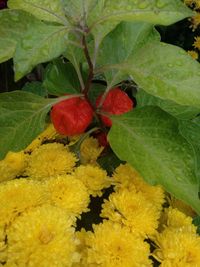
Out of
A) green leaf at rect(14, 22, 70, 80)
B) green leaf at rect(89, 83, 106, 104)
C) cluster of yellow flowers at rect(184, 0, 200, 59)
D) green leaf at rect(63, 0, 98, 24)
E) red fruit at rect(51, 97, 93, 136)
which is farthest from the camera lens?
cluster of yellow flowers at rect(184, 0, 200, 59)

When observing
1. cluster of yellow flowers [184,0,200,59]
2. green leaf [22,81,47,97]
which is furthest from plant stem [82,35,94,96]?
cluster of yellow flowers [184,0,200,59]

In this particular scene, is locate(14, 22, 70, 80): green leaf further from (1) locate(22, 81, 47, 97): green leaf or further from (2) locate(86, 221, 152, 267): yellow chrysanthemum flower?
(1) locate(22, 81, 47, 97): green leaf

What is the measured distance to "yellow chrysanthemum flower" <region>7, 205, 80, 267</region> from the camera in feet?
1.66

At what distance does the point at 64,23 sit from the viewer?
1.88ft

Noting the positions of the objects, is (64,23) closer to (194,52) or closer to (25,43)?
(25,43)

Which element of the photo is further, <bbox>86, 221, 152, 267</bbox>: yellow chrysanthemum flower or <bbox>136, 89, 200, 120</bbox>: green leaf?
<bbox>136, 89, 200, 120</bbox>: green leaf

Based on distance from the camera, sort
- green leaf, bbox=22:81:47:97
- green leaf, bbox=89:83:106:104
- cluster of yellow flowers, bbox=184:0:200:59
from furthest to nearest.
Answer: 1. cluster of yellow flowers, bbox=184:0:200:59
2. green leaf, bbox=22:81:47:97
3. green leaf, bbox=89:83:106:104

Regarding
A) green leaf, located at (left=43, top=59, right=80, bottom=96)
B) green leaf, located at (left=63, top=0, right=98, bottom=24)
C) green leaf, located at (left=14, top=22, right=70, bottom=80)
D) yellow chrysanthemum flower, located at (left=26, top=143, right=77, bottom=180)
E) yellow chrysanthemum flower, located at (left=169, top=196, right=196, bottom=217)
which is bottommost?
yellow chrysanthemum flower, located at (left=169, top=196, right=196, bottom=217)

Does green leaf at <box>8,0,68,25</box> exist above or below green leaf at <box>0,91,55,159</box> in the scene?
above

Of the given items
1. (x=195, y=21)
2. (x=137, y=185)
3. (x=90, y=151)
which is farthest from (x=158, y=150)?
(x=195, y=21)

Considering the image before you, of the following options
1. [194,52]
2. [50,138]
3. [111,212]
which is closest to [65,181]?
[111,212]

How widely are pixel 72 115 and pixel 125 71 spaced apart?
12 cm

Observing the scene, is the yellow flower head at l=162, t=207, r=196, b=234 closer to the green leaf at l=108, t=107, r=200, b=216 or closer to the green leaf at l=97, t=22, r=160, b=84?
the green leaf at l=108, t=107, r=200, b=216

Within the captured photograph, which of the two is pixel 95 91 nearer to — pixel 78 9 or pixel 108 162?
pixel 108 162
